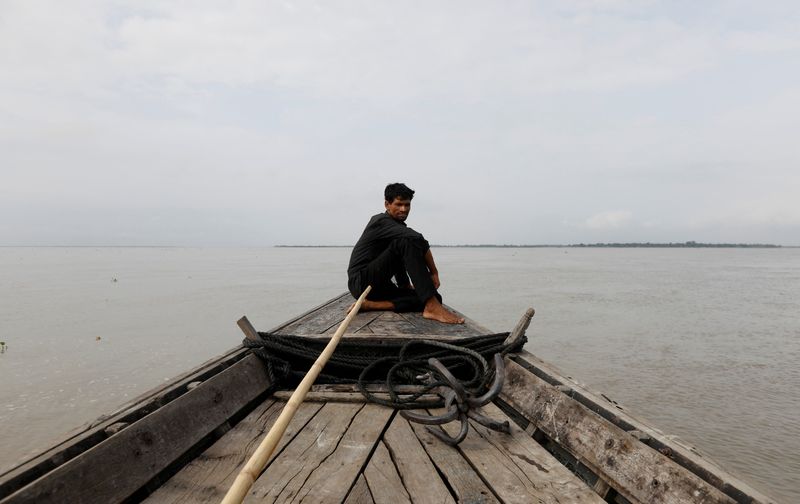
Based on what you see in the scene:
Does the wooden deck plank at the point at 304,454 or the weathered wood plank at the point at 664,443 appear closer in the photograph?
the weathered wood plank at the point at 664,443

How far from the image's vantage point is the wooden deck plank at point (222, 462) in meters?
1.68

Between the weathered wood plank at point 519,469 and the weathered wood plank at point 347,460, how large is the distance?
1.33 feet

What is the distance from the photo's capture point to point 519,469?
189 centimetres

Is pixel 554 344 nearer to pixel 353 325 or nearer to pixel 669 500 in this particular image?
pixel 353 325

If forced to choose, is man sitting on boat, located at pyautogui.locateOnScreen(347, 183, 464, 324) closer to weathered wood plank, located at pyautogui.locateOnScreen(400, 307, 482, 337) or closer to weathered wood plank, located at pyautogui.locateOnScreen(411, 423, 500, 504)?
weathered wood plank, located at pyautogui.locateOnScreen(400, 307, 482, 337)

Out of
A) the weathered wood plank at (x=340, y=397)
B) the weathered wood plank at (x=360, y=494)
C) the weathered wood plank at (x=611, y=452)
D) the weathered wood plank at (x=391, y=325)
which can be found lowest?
the weathered wood plank at (x=360, y=494)

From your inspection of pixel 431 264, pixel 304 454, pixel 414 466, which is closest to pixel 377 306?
pixel 431 264

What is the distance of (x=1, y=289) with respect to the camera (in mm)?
18766

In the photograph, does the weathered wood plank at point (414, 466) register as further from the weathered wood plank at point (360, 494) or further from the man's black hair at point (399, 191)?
the man's black hair at point (399, 191)

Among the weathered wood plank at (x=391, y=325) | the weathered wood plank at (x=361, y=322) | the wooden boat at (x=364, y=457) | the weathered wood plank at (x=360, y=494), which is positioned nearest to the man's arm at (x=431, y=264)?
the weathered wood plank at (x=391, y=325)

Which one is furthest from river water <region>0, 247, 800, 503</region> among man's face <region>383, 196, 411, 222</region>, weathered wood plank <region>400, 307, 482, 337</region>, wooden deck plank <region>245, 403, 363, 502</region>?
man's face <region>383, 196, 411, 222</region>

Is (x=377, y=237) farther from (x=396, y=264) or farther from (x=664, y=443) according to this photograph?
(x=664, y=443)

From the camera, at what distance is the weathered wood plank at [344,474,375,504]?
1656mm

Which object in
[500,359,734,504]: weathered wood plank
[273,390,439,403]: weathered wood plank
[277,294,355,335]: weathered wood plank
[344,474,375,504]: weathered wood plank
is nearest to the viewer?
[500,359,734,504]: weathered wood plank
